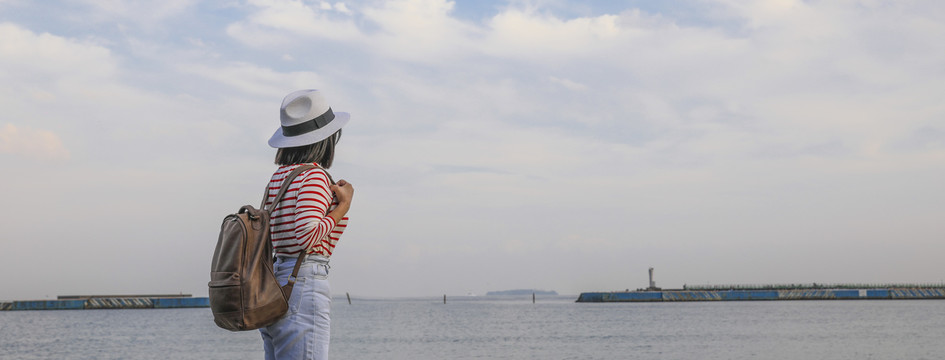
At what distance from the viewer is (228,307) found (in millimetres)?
2744

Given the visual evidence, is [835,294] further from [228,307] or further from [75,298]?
[228,307]

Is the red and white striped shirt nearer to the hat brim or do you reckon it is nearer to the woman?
the woman

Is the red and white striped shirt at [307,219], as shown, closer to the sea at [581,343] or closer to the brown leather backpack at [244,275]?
the brown leather backpack at [244,275]

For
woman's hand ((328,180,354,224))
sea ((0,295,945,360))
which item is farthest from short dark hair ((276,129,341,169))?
sea ((0,295,945,360))

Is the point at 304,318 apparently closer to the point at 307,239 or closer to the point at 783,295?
the point at 307,239

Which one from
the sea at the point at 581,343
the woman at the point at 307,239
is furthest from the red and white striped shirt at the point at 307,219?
the sea at the point at 581,343

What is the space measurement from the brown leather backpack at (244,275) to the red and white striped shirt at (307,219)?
4.3 inches

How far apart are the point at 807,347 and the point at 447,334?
21.5m

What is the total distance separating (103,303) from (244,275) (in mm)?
116848

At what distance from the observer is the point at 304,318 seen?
2.89m

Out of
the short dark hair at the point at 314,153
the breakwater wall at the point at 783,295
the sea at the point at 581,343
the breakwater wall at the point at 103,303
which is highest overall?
the short dark hair at the point at 314,153

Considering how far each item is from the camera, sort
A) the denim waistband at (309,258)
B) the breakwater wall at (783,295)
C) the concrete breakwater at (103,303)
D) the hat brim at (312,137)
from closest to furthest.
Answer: the denim waistband at (309,258), the hat brim at (312,137), the breakwater wall at (783,295), the concrete breakwater at (103,303)

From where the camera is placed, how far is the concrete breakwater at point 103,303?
10400cm

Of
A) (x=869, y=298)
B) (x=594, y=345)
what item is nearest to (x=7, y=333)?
(x=594, y=345)
